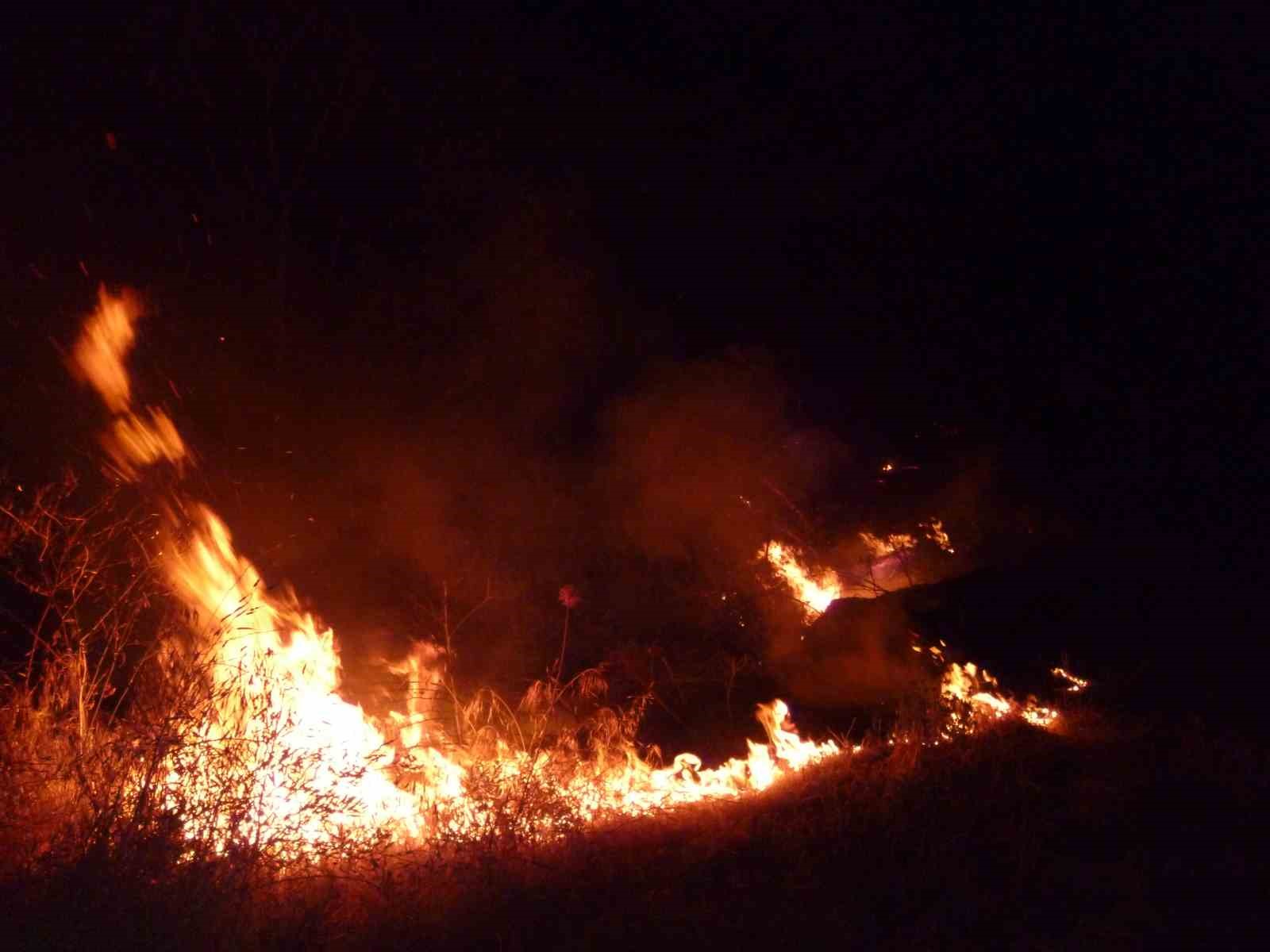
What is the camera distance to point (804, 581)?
9.05 metres

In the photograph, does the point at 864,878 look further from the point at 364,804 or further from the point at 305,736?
the point at 305,736

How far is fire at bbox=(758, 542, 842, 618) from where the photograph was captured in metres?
8.89

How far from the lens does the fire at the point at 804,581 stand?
8.89 metres

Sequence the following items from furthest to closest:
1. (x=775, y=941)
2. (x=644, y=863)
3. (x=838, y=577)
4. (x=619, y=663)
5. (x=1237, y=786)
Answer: (x=838, y=577), (x=619, y=663), (x=1237, y=786), (x=644, y=863), (x=775, y=941)

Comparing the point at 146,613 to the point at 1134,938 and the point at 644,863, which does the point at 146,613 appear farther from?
the point at 1134,938

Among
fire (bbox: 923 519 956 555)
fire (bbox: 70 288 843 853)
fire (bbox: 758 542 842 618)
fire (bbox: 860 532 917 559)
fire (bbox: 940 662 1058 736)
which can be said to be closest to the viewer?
fire (bbox: 70 288 843 853)

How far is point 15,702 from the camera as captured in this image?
4.39m

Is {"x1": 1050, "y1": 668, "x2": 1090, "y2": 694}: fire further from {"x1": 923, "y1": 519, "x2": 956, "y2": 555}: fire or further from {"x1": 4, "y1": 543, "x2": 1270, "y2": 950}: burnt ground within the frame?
{"x1": 923, "y1": 519, "x2": 956, "y2": 555}: fire

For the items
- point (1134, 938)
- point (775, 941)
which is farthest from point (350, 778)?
point (1134, 938)

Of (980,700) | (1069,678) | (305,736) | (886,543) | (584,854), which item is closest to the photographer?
(584,854)

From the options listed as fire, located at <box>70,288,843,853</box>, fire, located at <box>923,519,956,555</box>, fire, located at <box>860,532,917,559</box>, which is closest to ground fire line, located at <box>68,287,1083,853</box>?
fire, located at <box>70,288,843,853</box>

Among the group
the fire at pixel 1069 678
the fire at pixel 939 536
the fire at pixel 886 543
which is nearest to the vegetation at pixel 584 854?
the fire at pixel 1069 678

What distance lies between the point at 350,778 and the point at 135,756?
0.91 metres

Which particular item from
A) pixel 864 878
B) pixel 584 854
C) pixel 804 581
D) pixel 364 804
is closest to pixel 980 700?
pixel 804 581
